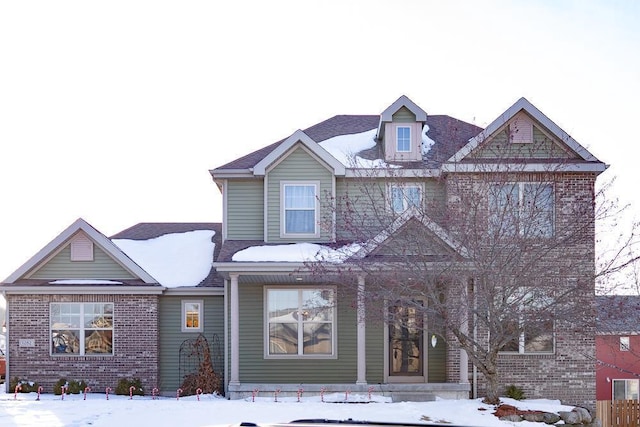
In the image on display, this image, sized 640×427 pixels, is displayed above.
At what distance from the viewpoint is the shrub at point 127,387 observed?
17.9m

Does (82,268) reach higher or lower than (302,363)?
higher

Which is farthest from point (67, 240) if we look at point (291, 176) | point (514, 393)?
point (514, 393)

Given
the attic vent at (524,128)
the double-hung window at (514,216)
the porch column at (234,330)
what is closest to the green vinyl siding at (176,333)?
the porch column at (234,330)

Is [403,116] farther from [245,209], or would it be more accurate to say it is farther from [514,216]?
[514,216]

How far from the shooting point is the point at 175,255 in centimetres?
2041

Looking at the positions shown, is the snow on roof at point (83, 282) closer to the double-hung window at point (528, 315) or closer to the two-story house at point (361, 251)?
the two-story house at point (361, 251)

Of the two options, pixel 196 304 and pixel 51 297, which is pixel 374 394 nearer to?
pixel 196 304

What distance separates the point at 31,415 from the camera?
13391 mm

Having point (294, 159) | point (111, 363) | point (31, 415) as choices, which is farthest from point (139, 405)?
point (294, 159)

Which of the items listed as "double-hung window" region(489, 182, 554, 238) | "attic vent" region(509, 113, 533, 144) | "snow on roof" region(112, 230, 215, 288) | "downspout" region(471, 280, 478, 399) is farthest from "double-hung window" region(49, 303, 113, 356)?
"attic vent" region(509, 113, 533, 144)

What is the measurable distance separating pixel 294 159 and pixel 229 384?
237 inches

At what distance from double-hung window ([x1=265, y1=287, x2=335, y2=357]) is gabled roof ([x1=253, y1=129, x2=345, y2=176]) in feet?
10.4

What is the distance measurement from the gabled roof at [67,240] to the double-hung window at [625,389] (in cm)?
2524

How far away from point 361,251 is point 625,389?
24256 mm
